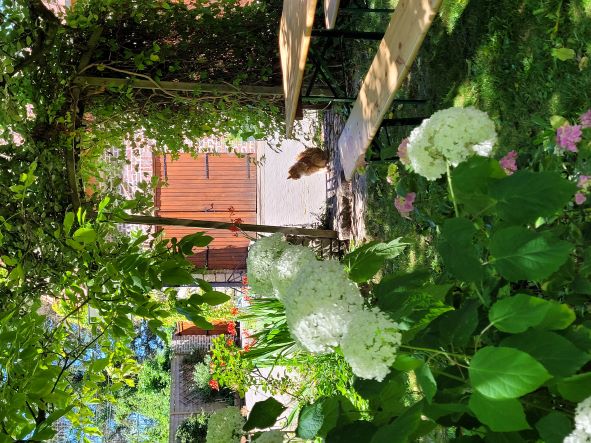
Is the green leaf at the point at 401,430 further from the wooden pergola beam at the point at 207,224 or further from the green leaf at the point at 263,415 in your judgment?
the wooden pergola beam at the point at 207,224

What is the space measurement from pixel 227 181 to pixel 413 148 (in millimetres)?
7092

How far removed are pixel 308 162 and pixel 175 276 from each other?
4.05 meters

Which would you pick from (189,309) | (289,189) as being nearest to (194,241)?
(189,309)

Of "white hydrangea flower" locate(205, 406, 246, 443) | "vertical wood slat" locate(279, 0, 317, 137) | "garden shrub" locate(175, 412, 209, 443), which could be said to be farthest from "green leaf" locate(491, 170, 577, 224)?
"garden shrub" locate(175, 412, 209, 443)

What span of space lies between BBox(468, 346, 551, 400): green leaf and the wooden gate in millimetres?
7270

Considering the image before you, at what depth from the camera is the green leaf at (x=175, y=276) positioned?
2162mm

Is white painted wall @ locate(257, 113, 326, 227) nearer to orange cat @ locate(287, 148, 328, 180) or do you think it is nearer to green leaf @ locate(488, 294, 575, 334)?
orange cat @ locate(287, 148, 328, 180)

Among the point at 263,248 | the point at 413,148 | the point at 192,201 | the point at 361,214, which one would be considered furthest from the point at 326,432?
the point at 192,201

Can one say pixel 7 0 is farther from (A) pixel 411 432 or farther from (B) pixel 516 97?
(A) pixel 411 432

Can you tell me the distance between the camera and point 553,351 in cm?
130

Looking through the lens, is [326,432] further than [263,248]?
No

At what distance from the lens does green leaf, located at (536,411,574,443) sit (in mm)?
1248

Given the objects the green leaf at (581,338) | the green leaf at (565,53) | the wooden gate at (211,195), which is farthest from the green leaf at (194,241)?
the wooden gate at (211,195)

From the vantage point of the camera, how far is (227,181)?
28.4ft
